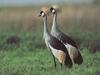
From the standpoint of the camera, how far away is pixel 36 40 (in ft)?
56.0

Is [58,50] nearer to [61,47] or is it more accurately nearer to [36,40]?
[61,47]

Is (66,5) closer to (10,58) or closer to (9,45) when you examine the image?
(9,45)

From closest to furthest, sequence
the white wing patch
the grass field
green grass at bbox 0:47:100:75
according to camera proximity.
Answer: green grass at bbox 0:47:100:75 < the white wing patch < the grass field

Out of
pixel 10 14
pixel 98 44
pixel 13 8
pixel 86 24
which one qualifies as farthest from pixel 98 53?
pixel 13 8

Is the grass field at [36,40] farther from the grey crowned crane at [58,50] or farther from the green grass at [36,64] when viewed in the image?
the grey crowned crane at [58,50]

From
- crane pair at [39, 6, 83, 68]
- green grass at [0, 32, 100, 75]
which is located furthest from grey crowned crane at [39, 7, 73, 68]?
green grass at [0, 32, 100, 75]

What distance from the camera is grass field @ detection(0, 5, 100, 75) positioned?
12.2 metres

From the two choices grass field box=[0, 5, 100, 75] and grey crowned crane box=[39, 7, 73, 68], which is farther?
grass field box=[0, 5, 100, 75]

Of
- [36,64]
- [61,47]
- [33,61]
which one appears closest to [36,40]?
[33,61]

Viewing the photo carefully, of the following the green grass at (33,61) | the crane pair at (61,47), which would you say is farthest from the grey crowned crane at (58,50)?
the green grass at (33,61)

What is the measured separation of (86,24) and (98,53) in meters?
7.80

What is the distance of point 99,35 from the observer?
1766cm

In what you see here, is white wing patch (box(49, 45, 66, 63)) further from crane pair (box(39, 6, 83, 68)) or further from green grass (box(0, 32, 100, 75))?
green grass (box(0, 32, 100, 75))

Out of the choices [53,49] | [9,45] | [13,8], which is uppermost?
[53,49]
